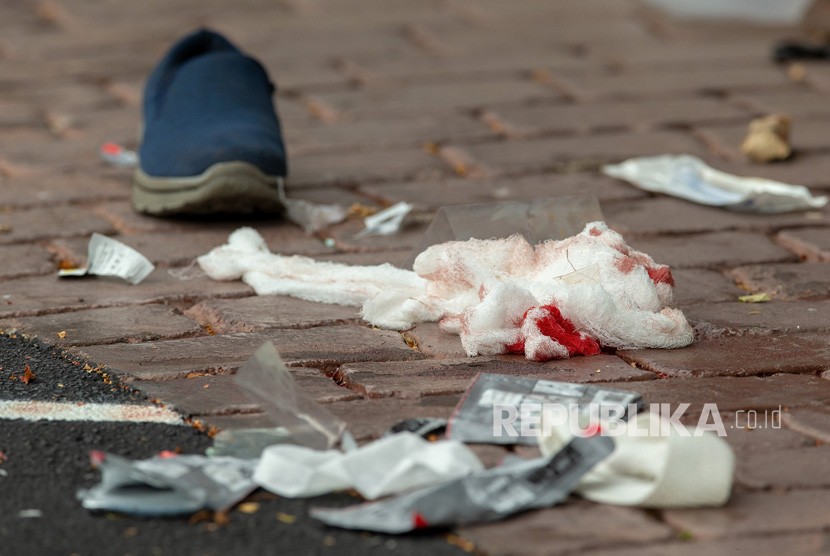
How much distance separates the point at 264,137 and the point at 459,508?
1.85 m

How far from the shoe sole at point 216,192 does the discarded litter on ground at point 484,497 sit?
1.58 m

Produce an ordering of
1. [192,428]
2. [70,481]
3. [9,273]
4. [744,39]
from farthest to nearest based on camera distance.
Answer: [744,39] → [9,273] → [192,428] → [70,481]

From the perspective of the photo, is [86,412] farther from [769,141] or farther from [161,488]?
[769,141]

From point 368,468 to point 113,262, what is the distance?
4.49 feet

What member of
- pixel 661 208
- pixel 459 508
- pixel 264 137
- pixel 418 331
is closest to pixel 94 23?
pixel 264 137

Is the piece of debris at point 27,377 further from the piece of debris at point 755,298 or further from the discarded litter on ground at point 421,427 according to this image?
the piece of debris at point 755,298

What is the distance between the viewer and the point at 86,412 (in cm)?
222

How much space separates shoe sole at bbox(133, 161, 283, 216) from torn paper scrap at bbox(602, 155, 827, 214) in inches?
43.6

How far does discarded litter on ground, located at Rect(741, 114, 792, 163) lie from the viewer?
409 cm

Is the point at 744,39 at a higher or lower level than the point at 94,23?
higher

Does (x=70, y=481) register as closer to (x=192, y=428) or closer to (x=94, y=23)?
(x=192, y=428)

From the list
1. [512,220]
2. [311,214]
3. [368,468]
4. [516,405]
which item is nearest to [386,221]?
[311,214]

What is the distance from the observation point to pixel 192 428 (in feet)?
7.07

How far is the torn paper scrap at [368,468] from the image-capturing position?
189 cm
